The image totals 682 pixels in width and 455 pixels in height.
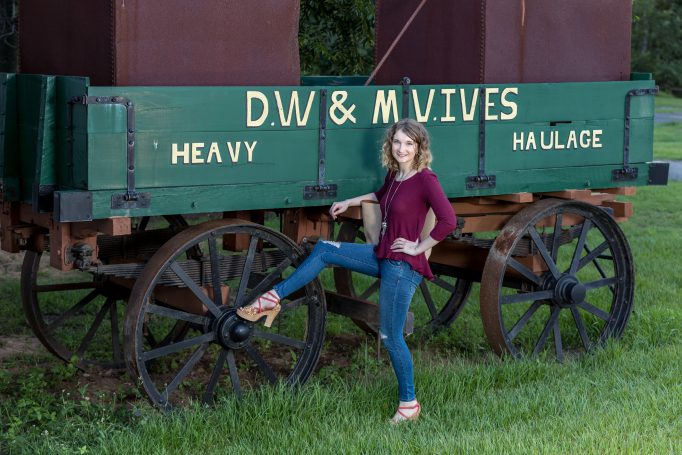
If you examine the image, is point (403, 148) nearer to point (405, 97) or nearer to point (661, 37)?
point (405, 97)

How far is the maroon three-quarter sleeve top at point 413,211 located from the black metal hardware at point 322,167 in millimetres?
422

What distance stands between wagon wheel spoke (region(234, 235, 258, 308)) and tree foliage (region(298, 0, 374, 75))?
13.4 feet

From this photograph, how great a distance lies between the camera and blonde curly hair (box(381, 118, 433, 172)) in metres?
5.35

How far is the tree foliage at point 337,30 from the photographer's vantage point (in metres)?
9.48

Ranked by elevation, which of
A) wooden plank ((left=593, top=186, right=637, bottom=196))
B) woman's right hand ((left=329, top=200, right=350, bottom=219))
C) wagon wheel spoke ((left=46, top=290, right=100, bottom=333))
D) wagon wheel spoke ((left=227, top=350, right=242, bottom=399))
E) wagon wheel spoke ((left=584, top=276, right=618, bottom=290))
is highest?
wooden plank ((left=593, top=186, right=637, bottom=196))

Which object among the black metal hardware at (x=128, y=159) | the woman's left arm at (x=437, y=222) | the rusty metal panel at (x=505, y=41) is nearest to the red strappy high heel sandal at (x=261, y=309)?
the woman's left arm at (x=437, y=222)

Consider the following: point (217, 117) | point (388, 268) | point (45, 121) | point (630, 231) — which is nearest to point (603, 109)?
point (388, 268)

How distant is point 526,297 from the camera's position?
21.1 feet

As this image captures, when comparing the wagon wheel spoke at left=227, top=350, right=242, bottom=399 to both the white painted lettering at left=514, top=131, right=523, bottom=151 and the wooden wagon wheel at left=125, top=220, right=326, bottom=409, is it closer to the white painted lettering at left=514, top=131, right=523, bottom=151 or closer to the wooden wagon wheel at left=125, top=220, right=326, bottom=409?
the wooden wagon wheel at left=125, top=220, right=326, bottom=409

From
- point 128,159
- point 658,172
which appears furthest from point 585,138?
point 128,159

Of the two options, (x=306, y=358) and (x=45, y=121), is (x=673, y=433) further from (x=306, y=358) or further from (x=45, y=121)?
(x=45, y=121)

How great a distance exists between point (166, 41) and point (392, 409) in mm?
2103

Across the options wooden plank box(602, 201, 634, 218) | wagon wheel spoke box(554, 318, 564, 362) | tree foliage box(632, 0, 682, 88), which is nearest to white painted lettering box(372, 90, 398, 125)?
wagon wheel spoke box(554, 318, 564, 362)

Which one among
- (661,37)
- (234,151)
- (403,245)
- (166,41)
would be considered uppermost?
(661,37)
